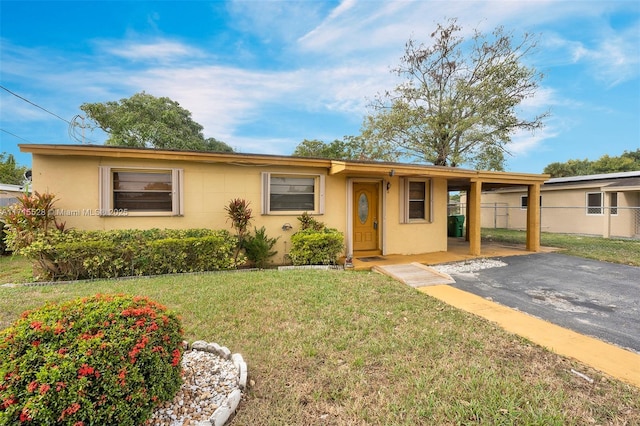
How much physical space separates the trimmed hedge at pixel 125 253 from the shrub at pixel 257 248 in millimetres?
526

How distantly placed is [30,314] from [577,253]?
12.0 meters

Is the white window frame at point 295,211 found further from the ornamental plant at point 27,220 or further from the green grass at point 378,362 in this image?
the ornamental plant at point 27,220

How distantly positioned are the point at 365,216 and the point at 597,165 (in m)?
35.7

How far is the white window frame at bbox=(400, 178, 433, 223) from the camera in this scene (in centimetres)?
823

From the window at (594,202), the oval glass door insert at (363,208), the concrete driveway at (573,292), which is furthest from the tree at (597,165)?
the oval glass door insert at (363,208)

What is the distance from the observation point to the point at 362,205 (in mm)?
8188

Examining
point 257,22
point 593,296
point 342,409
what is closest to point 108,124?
point 257,22

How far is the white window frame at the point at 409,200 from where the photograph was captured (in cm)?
823

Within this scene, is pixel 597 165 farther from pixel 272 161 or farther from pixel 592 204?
pixel 272 161

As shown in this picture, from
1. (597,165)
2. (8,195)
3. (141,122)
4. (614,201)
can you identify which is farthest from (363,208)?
(597,165)

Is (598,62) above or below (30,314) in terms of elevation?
above

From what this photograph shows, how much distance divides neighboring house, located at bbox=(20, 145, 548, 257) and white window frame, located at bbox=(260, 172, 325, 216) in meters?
0.03

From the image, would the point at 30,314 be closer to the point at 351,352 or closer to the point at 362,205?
the point at 351,352

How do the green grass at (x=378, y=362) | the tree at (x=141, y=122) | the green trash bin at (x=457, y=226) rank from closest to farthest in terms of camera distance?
the green grass at (x=378, y=362) < the green trash bin at (x=457, y=226) < the tree at (x=141, y=122)
